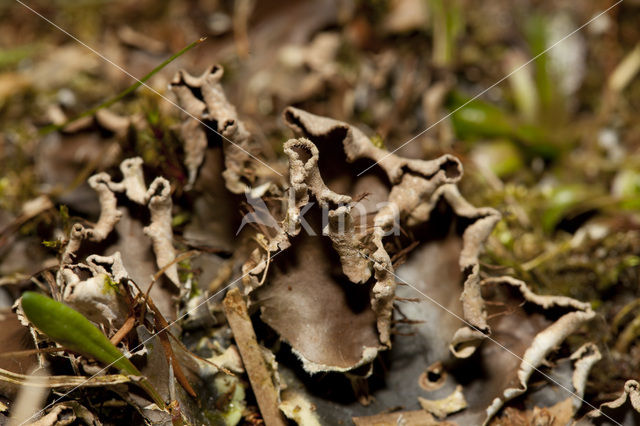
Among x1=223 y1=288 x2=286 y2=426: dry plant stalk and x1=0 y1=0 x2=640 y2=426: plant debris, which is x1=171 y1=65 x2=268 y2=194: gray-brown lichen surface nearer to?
x1=0 y1=0 x2=640 y2=426: plant debris

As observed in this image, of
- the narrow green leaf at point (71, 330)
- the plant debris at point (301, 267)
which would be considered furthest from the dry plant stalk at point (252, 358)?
the narrow green leaf at point (71, 330)

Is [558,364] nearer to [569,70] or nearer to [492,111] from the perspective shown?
[492,111]

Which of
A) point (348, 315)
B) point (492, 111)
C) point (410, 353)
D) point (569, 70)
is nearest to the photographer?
point (348, 315)

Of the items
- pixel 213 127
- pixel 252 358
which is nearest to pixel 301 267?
pixel 252 358

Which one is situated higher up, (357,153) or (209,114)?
(209,114)

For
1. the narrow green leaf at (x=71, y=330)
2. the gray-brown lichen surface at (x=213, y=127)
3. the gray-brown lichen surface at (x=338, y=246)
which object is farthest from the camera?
the gray-brown lichen surface at (x=213, y=127)

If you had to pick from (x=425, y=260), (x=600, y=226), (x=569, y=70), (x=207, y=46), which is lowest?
(x=600, y=226)

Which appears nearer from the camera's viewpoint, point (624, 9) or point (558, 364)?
point (558, 364)

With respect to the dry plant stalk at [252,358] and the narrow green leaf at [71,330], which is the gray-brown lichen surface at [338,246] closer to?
the dry plant stalk at [252,358]

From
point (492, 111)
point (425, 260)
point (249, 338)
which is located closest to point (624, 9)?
point (492, 111)

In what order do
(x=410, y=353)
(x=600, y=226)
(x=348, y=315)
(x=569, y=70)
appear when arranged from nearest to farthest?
(x=348, y=315) < (x=410, y=353) < (x=600, y=226) < (x=569, y=70)
